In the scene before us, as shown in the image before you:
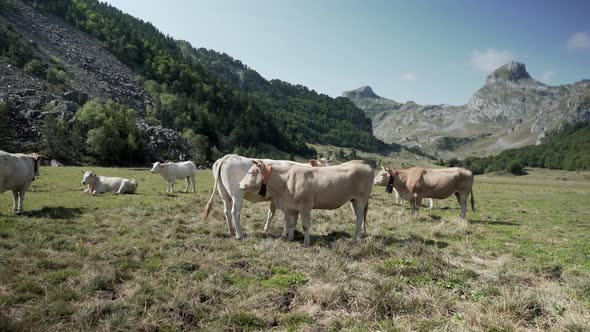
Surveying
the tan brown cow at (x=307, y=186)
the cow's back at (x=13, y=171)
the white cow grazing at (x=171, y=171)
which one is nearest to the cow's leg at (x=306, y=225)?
the tan brown cow at (x=307, y=186)

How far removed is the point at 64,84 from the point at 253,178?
310 feet

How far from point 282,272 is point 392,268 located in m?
2.83

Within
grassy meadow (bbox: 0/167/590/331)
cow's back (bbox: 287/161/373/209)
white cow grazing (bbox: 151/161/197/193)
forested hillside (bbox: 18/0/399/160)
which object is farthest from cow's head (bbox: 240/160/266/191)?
forested hillside (bbox: 18/0/399/160)

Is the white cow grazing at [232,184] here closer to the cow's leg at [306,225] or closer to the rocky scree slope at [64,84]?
the cow's leg at [306,225]

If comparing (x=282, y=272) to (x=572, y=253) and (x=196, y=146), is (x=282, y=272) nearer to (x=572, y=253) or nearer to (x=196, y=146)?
(x=572, y=253)

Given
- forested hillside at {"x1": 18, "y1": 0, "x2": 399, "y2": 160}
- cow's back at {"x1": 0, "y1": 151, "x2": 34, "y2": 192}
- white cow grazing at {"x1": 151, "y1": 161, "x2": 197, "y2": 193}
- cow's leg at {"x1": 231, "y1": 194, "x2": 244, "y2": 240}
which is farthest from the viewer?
forested hillside at {"x1": 18, "y1": 0, "x2": 399, "y2": 160}


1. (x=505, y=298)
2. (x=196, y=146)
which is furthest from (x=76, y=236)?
(x=196, y=146)

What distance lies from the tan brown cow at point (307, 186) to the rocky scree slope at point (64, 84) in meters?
61.8

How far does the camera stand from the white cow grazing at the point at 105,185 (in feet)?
71.0

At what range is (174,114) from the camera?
120m

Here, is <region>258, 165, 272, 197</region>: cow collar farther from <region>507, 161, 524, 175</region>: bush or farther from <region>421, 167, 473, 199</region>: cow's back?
<region>507, 161, 524, 175</region>: bush

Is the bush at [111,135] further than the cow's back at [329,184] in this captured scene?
Yes

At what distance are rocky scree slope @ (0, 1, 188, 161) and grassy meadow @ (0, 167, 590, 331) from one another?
59968 millimetres

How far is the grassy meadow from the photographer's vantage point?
231 inches
